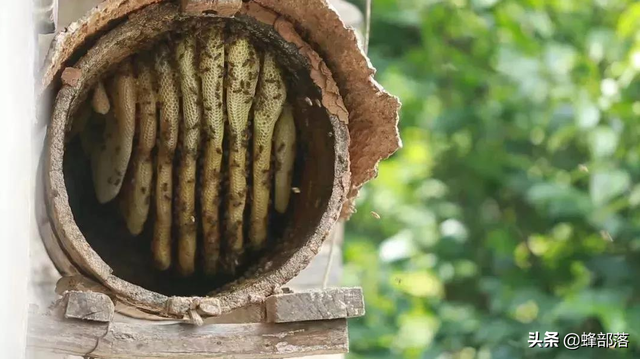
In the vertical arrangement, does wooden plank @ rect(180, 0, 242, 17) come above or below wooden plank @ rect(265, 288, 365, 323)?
above

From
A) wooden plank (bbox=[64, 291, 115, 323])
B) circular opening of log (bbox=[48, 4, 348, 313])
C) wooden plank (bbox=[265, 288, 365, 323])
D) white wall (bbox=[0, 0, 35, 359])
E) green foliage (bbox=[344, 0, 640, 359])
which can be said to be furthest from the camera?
green foliage (bbox=[344, 0, 640, 359])

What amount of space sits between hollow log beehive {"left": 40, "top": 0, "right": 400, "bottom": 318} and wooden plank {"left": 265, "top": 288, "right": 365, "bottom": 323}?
71 millimetres

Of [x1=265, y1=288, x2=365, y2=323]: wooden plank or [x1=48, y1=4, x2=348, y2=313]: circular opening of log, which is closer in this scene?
[x1=265, y1=288, x2=365, y2=323]: wooden plank

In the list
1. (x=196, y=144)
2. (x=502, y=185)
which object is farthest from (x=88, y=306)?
(x=502, y=185)

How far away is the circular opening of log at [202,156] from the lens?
1.60 m

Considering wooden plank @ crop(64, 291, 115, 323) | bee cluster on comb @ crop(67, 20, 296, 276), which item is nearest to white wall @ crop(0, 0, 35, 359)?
wooden plank @ crop(64, 291, 115, 323)

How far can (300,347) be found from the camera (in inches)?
57.5

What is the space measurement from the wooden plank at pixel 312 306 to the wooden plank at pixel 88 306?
0.27 meters

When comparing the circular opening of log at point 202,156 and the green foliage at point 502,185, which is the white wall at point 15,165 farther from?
the green foliage at point 502,185

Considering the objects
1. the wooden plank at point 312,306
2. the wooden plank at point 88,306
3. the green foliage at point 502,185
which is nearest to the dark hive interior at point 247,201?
the wooden plank at point 312,306

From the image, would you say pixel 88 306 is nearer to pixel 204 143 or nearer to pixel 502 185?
pixel 204 143

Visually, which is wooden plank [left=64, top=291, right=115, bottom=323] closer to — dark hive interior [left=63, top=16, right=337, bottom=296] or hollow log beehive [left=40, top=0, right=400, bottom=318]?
hollow log beehive [left=40, top=0, right=400, bottom=318]

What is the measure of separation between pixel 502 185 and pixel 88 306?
93.3 inches

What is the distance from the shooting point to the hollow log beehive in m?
1.48
